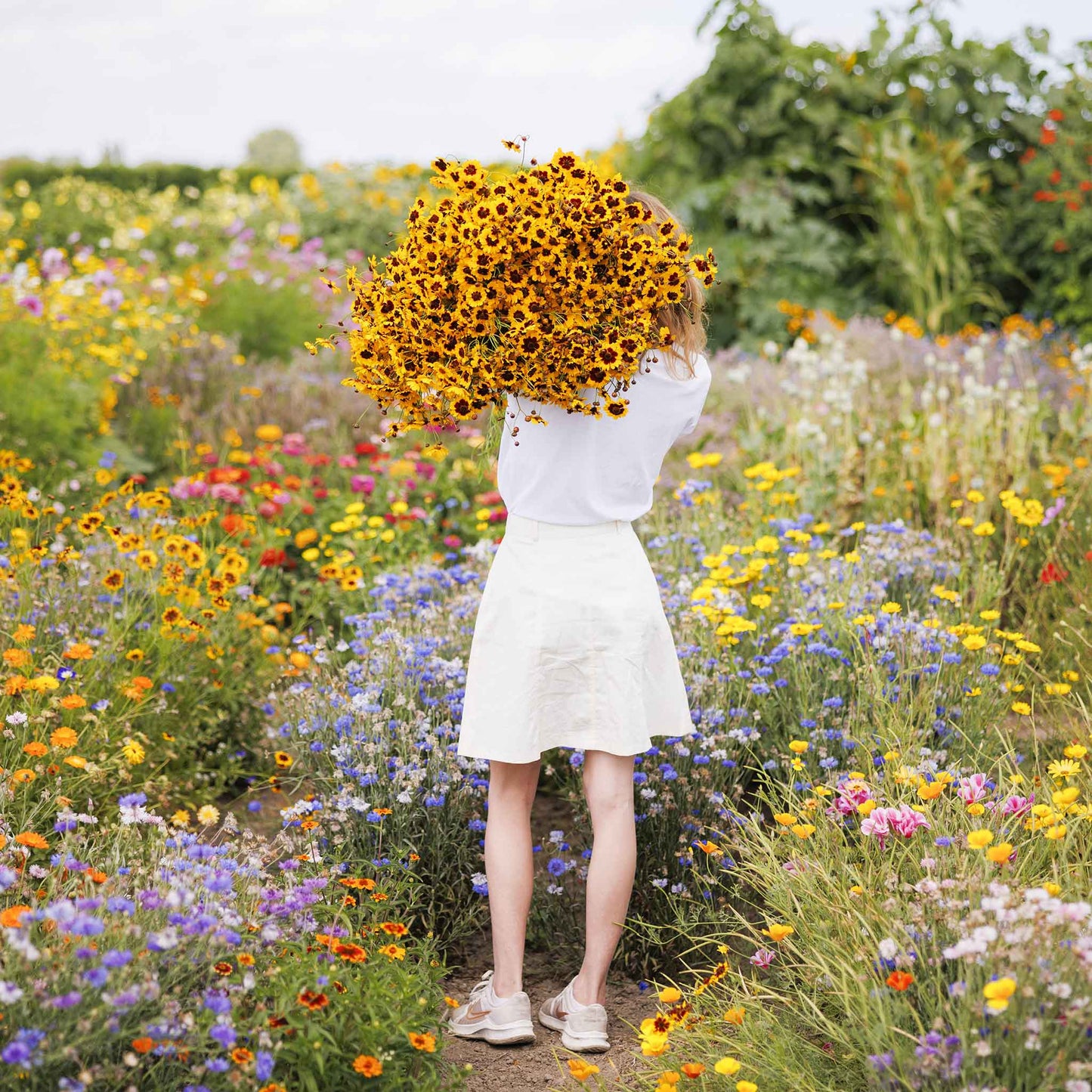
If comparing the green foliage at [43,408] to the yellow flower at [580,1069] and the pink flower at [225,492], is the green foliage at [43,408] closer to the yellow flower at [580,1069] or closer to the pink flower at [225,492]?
the pink flower at [225,492]

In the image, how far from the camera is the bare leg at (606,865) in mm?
2602

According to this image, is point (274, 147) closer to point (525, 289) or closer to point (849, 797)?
point (525, 289)

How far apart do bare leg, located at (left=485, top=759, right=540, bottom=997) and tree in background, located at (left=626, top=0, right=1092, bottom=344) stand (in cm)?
679

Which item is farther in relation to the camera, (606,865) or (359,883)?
(606,865)

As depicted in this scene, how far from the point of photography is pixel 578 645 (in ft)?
8.39

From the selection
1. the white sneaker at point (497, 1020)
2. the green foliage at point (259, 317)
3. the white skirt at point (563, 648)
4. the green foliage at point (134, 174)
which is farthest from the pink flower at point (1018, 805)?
the green foliage at point (134, 174)

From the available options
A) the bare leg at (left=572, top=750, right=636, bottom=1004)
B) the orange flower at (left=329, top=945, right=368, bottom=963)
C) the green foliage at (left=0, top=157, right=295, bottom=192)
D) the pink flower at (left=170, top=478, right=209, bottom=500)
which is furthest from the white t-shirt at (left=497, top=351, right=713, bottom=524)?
the green foliage at (left=0, top=157, right=295, bottom=192)

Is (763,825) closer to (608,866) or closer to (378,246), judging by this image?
(608,866)

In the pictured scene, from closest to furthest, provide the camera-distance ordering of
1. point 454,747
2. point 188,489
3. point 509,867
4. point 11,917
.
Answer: point 11,917 → point 509,867 → point 454,747 → point 188,489

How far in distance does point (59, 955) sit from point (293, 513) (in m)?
3.02

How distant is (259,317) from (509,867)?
19.6 ft

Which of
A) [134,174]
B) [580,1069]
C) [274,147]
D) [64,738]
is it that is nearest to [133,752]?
[64,738]

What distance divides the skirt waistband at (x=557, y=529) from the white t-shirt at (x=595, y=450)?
1 centimetres

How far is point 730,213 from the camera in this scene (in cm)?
930
